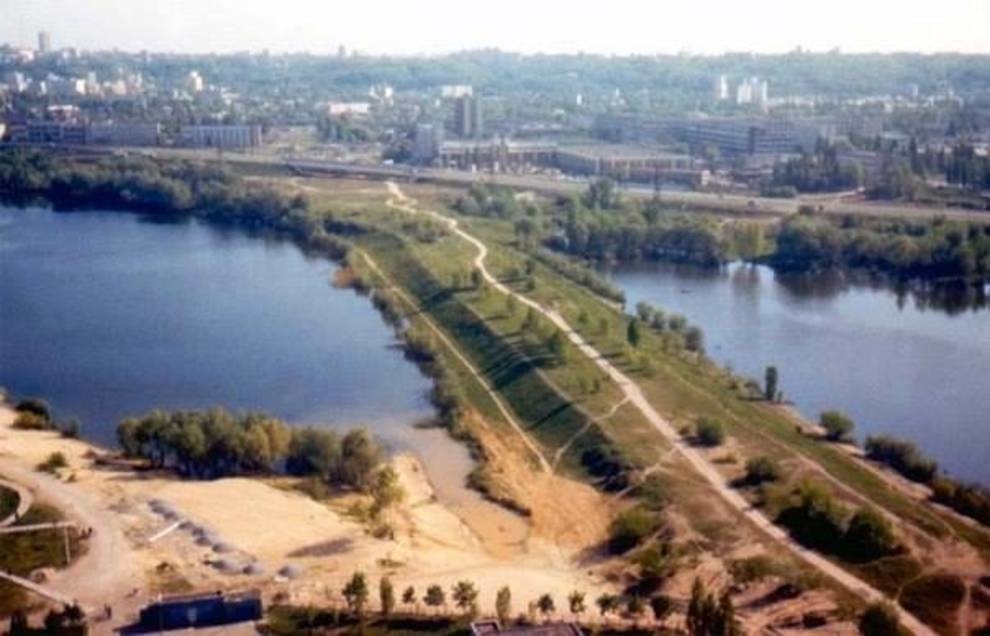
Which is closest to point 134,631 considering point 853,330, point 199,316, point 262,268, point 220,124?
point 199,316

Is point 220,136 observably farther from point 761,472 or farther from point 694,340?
point 761,472

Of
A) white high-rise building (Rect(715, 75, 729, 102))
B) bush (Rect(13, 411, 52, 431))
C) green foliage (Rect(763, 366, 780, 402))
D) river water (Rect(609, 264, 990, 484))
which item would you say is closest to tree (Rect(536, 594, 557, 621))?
river water (Rect(609, 264, 990, 484))

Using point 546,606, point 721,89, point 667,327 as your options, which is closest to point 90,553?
point 546,606

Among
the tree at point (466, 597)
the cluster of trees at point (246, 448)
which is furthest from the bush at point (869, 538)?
the cluster of trees at point (246, 448)

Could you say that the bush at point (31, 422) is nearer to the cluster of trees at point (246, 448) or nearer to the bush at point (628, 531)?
the cluster of trees at point (246, 448)

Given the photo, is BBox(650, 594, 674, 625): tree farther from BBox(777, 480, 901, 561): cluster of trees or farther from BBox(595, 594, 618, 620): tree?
BBox(777, 480, 901, 561): cluster of trees

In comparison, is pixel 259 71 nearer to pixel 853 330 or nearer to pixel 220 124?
pixel 220 124

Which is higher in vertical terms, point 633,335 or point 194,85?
point 194,85
